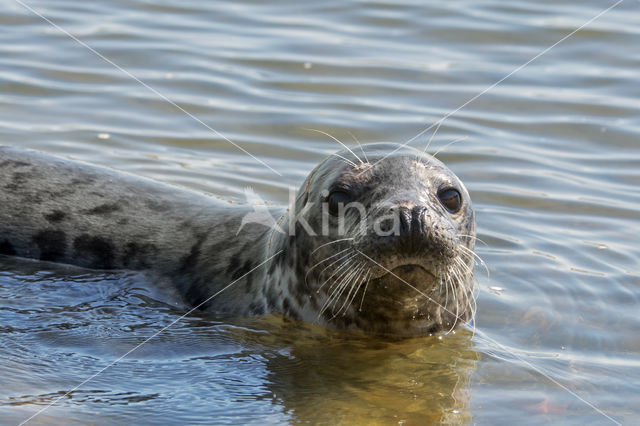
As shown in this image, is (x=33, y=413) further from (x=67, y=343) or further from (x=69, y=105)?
(x=69, y=105)

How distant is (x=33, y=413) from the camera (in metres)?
4.11

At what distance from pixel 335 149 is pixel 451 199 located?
324 centimetres

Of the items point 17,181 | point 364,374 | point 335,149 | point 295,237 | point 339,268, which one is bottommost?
point 364,374

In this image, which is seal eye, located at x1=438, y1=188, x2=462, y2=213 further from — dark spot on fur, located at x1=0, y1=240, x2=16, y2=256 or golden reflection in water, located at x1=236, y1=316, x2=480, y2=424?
dark spot on fur, located at x1=0, y1=240, x2=16, y2=256

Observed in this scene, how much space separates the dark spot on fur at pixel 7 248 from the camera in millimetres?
5918

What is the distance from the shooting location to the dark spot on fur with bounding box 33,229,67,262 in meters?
5.89

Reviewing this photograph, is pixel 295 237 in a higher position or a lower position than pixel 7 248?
higher

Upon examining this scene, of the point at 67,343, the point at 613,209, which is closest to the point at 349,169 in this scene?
the point at 67,343

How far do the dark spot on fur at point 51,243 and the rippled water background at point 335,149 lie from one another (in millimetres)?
140

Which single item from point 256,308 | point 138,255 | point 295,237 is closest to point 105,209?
point 138,255

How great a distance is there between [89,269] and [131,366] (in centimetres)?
126

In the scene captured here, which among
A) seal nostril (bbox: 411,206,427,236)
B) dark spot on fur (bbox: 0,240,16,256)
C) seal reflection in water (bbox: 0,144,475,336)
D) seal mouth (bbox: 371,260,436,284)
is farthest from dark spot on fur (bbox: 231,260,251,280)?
seal nostril (bbox: 411,206,427,236)

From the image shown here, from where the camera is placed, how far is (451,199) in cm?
500

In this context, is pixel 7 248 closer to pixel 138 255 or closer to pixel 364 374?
pixel 138 255
